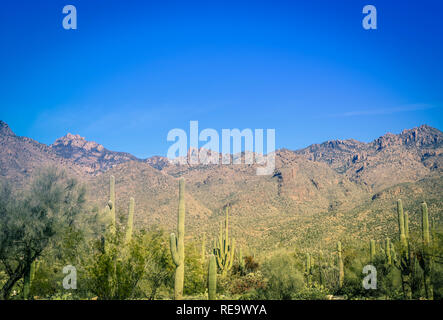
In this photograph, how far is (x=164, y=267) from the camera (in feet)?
53.0

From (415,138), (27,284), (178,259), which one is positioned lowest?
(27,284)

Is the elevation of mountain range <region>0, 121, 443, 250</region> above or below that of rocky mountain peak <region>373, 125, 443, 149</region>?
below

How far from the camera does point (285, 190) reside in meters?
88.5

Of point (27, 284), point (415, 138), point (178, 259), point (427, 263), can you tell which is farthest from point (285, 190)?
point (415, 138)

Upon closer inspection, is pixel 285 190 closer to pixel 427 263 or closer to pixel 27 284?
pixel 427 263

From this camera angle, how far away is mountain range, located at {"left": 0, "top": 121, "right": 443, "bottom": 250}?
4691cm

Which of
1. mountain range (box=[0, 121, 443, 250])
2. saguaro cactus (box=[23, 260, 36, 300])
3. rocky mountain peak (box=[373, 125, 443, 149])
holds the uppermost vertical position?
rocky mountain peak (box=[373, 125, 443, 149])

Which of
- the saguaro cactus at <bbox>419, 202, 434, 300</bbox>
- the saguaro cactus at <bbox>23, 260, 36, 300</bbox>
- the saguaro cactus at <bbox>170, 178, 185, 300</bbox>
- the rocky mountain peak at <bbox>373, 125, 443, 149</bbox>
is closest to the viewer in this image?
the saguaro cactus at <bbox>170, 178, 185, 300</bbox>

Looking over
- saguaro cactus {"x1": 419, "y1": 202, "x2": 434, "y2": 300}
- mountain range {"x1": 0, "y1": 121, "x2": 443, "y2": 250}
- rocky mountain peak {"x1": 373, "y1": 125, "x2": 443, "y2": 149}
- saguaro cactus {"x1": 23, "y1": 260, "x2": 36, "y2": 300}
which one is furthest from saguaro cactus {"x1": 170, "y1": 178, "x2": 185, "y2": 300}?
rocky mountain peak {"x1": 373, "y1": 125, "x2": 443, "y2": 149}

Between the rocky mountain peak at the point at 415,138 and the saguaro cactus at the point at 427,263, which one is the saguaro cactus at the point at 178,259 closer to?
the saguaro cactus at the point at 427,263

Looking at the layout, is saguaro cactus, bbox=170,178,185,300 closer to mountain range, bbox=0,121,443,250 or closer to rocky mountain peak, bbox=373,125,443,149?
mountain range, bbox=0,121,443,250

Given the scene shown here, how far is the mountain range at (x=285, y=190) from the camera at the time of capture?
4691 cm

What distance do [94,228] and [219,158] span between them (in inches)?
5237

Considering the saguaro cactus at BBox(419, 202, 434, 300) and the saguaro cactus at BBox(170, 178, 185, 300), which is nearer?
the saguaro cactus at BBox(170, 178, 185, 300)
